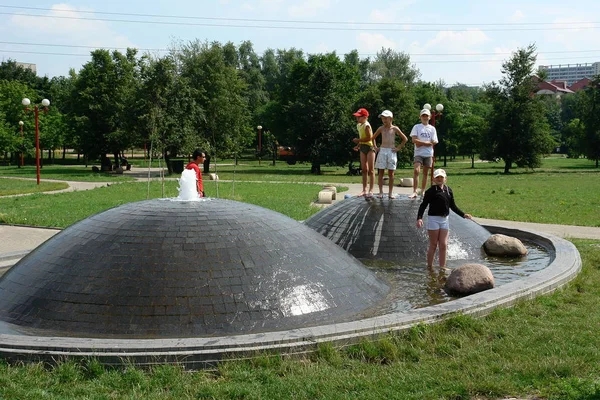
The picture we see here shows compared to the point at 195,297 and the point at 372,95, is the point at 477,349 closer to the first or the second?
the point at 195,297

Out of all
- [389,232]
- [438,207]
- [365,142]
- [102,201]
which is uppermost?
[365,142]

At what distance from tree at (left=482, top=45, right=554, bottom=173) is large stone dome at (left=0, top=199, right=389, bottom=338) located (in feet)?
151

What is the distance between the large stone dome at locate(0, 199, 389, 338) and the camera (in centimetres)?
661

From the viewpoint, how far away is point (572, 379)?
5473 mm

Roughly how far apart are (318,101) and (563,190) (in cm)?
2272

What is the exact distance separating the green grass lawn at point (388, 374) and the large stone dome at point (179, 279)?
917mm

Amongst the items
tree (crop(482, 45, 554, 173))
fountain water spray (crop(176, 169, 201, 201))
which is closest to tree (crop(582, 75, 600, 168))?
tree (crop(482, 45, 554, 173))

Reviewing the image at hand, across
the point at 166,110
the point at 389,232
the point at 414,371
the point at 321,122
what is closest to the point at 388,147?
the point at 389,232

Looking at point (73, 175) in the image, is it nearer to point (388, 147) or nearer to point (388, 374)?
point (388, 147)

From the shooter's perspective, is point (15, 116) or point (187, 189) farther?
point (15, 116)

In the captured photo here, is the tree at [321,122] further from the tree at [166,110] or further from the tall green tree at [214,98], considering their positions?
the tree at [166,110]

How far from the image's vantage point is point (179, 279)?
6.87 meters

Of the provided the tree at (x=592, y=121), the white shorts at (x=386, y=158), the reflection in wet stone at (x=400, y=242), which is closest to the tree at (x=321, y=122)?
the tree at (x=592, y=121)

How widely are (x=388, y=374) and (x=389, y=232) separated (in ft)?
19.7
